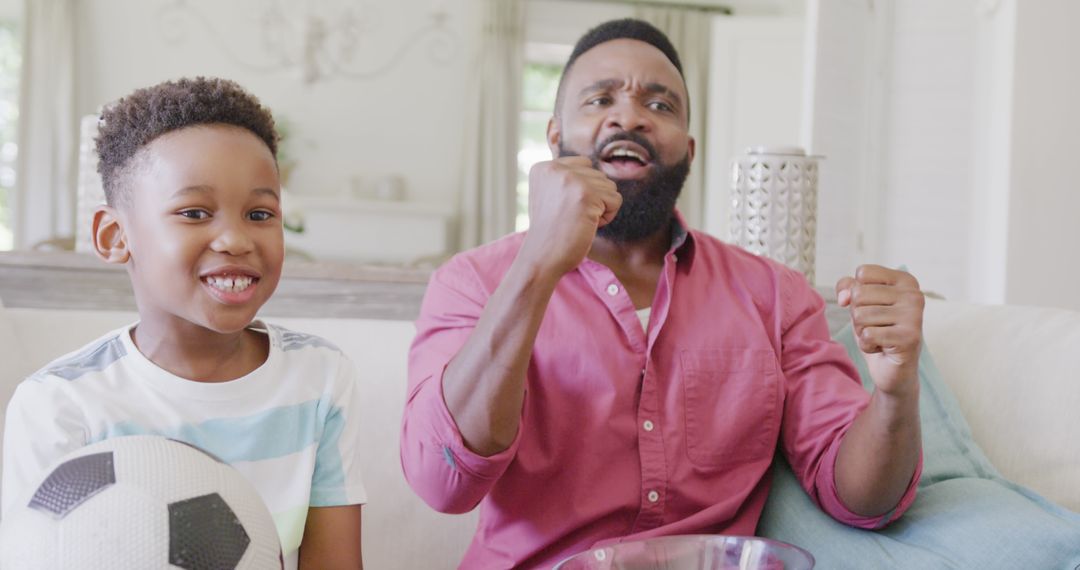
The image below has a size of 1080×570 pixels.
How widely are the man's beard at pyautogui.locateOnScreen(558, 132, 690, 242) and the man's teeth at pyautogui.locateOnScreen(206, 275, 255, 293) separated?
0.63 metres

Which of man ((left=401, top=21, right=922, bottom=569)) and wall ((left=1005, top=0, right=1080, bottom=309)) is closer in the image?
man ((left=401, top=21, right=922, bottom=569))

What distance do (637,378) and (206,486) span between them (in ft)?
2.29

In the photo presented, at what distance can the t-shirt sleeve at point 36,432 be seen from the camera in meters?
1.00

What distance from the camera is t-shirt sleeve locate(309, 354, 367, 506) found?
1.16m

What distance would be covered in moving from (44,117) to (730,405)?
6.12 m

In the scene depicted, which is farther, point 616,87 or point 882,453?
point 616,87

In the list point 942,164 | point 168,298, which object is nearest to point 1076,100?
point 942,164

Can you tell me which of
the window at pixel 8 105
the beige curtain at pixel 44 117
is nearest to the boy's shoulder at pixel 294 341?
the beige curtain at pixel 44 117

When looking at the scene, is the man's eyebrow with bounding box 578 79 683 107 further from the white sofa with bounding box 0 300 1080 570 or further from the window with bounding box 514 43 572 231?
the window with bounding box 514 43 572 231

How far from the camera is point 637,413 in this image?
1.36 m

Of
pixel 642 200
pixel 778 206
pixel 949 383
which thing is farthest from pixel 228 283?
pixel 778 206

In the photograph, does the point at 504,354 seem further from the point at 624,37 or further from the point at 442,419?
the point at 624,37

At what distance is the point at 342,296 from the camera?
6.41 feet

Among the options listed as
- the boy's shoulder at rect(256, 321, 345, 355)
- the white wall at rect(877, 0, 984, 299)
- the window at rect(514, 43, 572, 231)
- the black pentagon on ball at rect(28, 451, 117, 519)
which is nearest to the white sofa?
the boy's shoulder at rect(256, 321, 345, 355)
